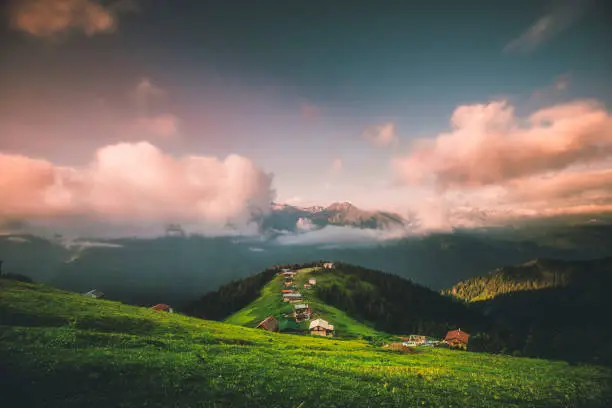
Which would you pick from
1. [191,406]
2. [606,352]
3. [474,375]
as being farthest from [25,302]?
[606,352]

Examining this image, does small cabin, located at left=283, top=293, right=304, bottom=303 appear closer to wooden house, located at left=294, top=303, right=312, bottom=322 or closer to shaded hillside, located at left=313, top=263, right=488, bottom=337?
wooden house, located at left=294, top=303, right=312, bottom=322

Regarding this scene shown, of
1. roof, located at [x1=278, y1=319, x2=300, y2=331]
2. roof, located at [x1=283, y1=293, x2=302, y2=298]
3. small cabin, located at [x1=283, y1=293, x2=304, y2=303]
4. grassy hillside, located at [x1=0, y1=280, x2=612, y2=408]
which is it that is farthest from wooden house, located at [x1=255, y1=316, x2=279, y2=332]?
grassy hillside, located at [x1=0, y1=280, x2=612, y2=408]

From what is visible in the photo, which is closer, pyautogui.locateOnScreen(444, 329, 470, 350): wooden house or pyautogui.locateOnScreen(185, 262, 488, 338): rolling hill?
pyautogui.locateOnScreen(444, 329, 470, 350): wooden house

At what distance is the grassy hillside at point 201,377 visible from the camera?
71.2ft

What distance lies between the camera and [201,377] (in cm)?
2556

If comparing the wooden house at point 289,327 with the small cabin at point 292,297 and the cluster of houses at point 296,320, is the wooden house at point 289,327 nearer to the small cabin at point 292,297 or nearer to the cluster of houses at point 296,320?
the cluster of houses at point 296,320

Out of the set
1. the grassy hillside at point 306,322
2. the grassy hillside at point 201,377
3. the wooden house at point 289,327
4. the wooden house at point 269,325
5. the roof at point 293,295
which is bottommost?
the grassy hillside at point 306,322

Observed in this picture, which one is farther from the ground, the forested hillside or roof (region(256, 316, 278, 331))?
roof (region(256, 316, 278, 331))

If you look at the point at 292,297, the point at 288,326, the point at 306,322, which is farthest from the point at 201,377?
the point at 292,297

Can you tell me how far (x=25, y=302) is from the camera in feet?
142

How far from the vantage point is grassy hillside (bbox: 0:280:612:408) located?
21703 millimetres

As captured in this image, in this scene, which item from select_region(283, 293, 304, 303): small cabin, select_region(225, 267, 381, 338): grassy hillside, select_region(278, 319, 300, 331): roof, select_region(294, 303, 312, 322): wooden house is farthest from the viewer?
select_region(283, 293, 304, 303): small cabin

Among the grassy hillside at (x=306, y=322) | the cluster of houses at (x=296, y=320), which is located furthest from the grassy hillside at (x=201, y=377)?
the grassy hillside at (x=306, y=322)

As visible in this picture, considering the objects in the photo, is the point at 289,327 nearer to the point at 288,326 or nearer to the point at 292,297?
the point at 288,326
